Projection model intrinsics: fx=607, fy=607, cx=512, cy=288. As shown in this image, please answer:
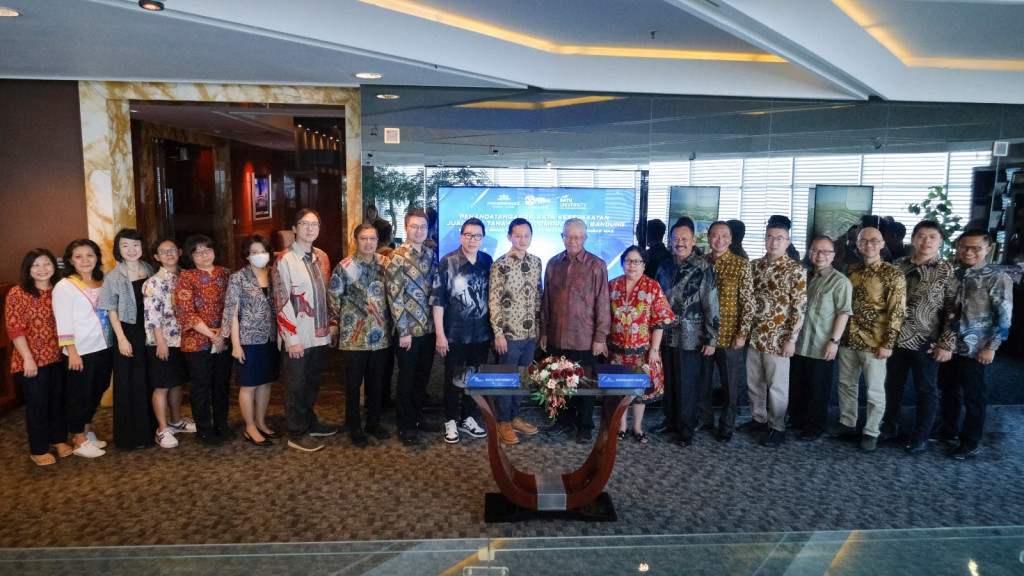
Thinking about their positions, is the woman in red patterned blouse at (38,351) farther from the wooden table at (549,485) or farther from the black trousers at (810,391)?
the black trousers at (810,391)

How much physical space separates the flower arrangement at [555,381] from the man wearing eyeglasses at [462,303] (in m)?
1.23

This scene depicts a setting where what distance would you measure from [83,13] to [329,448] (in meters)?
3.03

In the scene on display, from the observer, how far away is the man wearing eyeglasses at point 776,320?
14.8ft

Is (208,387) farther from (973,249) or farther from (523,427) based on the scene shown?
(973,249)

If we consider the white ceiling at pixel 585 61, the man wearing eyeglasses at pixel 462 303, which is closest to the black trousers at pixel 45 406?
the white ceiling at pixel 585 61

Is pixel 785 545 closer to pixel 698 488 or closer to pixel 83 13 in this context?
pixel 698 488

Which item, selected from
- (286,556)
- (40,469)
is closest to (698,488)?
(286,556)

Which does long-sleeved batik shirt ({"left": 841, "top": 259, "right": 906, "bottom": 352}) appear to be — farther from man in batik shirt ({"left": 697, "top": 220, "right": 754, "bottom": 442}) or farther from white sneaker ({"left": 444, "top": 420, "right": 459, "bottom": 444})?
white sneaker ({"left": 444, "top": 420, "right": 459, "bottom": 444})

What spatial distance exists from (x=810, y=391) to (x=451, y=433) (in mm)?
2779

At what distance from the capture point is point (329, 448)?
442 cm

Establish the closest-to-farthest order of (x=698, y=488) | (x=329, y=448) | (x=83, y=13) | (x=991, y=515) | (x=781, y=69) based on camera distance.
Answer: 1. (x=83, y=13)
2. (x=991, y=515)
3. (x=698, y=488)
4. (x=329, y=448)
5. (x=781, y=69)

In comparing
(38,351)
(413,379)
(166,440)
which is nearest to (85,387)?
(38,351)

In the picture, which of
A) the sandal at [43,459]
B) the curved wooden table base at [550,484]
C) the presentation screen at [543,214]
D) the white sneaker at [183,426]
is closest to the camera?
the curved wooden table base at [550,484]

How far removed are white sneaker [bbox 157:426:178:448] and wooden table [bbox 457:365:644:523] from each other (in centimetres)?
245
